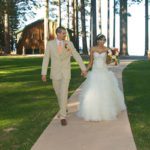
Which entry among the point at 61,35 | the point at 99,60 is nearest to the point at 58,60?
the point at 61,35

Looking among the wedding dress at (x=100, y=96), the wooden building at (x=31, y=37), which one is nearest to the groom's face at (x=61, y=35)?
the wedding dress at (x=100, y=96)

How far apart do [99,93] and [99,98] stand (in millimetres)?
151

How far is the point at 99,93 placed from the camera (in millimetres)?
12797

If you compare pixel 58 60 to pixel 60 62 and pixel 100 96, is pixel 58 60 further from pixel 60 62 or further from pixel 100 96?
pixel 100 96

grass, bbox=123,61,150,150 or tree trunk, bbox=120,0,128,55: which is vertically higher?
tree trunk, bbox=120,0,128,55

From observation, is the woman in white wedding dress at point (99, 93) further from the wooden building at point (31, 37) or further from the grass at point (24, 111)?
the wooden building at point (31, 37)

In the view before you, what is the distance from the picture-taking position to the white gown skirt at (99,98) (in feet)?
40.5

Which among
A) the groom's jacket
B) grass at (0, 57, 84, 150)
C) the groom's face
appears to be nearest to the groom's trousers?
the groom's jacket

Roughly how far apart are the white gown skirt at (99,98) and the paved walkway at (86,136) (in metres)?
0.24

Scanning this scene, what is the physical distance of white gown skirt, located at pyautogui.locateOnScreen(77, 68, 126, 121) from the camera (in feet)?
40.5

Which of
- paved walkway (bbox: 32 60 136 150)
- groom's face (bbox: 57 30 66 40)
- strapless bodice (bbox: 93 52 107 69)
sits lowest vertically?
paved walkway (bbox: 32 60 136 150)

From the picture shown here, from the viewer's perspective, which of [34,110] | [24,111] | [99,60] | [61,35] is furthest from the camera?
[34,110]

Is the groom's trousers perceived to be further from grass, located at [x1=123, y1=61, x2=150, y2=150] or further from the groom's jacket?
grass, located at [x1=123, y1=61, x2=150, y2=150]

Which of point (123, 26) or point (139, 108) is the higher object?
point (123, 26)
